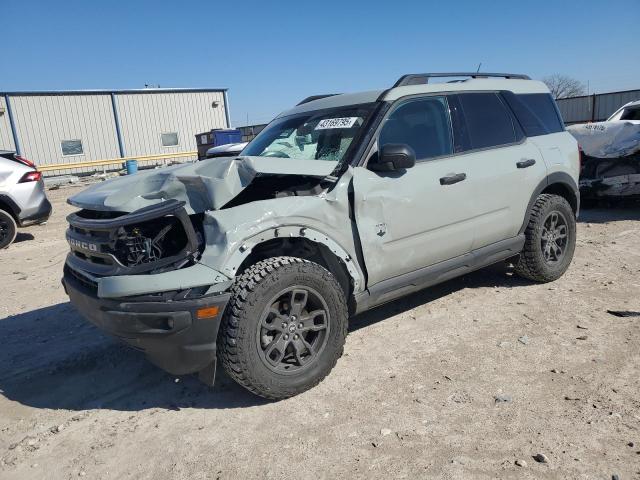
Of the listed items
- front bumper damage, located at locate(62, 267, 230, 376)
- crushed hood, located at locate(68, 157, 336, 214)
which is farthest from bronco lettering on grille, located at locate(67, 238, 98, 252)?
front bumper damage, located at locate(62, 267, 230, 376)

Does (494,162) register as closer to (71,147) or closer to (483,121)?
(483,121)

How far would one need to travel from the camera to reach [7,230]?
27.7 feet

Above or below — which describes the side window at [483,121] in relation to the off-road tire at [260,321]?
above

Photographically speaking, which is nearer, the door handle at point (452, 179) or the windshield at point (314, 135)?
the windshield at point (314, 135)

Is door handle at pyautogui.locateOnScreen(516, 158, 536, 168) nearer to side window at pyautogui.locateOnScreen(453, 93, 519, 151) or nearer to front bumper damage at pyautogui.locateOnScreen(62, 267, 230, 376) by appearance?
side window at pyautogui.locateOnScreen(453, 93, 519, 151)

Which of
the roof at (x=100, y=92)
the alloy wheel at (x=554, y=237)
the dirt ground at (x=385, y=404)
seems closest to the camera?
the dirt ground at (x=385, y=404)

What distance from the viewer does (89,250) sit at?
10.3 ft

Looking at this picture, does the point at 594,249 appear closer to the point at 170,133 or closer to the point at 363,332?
the point at 363,332

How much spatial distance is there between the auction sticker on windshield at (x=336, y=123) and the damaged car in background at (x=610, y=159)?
18.8 feet

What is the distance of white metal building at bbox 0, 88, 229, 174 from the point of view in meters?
22.9

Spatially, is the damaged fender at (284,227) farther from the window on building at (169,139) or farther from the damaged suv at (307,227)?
the window on building at (169,139)

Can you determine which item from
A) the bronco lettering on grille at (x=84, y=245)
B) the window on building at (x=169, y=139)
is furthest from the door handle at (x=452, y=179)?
the window on building at (x=169, y=139)

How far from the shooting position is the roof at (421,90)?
385 cm

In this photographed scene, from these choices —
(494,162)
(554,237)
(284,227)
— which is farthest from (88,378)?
(554,237)
